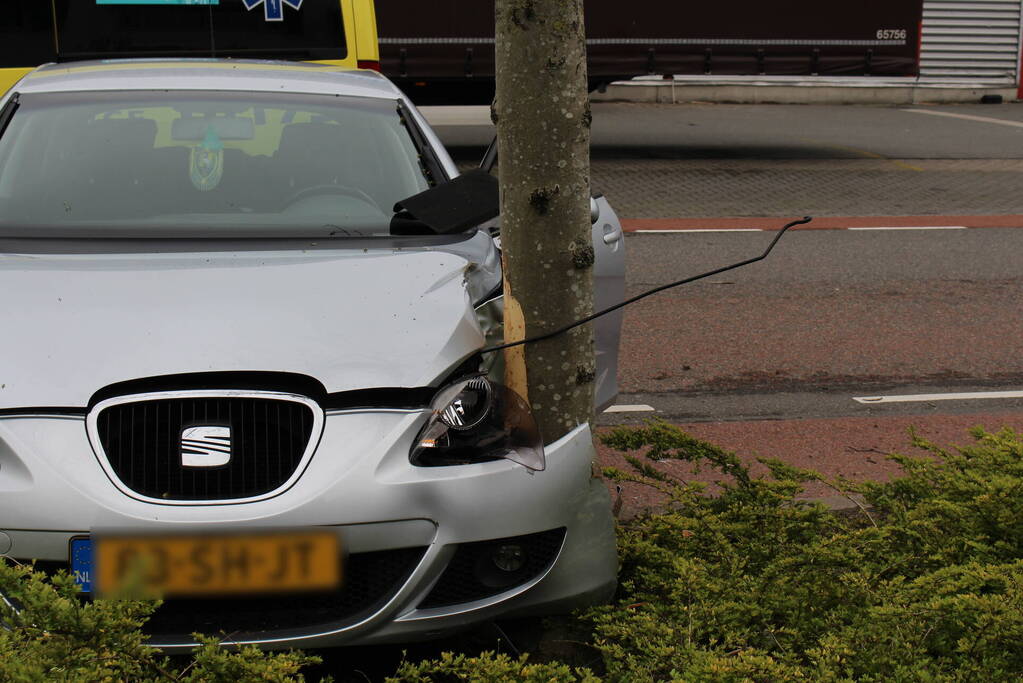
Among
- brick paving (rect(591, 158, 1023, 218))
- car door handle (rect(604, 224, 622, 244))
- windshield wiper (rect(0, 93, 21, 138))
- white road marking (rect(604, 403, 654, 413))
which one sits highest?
windshield wiper (rect(0, 93, 21, 138))

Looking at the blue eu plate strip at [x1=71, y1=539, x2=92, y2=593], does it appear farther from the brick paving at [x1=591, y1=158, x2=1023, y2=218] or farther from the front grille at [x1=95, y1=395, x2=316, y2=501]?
the brick paving at [x1=591, y1=158, x2=1023, y2=218]

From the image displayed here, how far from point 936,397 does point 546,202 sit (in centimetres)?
343

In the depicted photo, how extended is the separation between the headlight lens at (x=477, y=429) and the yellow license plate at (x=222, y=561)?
0.99ft

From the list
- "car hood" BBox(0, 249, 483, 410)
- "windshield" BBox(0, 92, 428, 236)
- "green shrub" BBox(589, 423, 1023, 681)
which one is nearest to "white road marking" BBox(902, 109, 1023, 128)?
"windshield" BBox(0, 92, 428, 236)

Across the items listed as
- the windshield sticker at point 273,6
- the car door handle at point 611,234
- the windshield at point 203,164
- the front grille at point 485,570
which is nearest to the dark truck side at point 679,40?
the windshield sticker at point 273,6

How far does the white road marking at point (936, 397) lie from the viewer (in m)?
5.90

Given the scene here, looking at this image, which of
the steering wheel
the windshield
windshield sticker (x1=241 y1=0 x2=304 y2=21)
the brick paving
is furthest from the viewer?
the brick paving

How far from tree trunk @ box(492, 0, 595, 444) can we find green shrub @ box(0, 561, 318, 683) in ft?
3.54

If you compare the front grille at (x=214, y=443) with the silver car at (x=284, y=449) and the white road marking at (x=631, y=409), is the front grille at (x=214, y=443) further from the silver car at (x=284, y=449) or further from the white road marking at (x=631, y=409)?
the white road marking at (x=631, y=409)

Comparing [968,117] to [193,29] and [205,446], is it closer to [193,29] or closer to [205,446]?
[193,29]

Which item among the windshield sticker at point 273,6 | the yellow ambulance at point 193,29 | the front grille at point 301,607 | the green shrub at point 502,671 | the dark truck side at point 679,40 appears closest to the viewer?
the green shrub at point 502,671

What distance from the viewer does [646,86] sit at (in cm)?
2336

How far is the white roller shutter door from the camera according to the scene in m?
24.7

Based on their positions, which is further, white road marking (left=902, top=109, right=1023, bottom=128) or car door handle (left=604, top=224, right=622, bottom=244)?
white road marking (left=902, top=109, right=1023, bottom=128)
